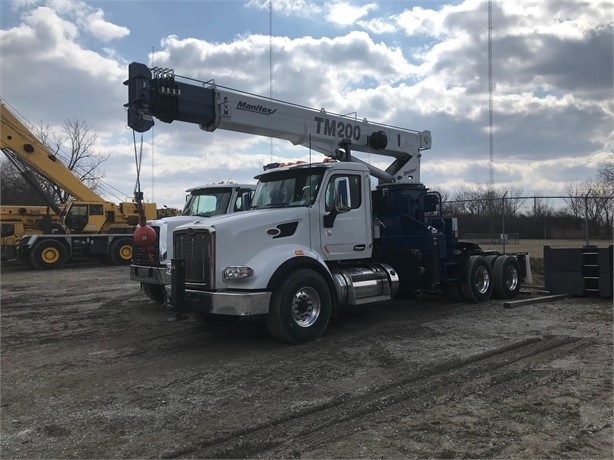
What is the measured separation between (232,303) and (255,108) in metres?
4.03

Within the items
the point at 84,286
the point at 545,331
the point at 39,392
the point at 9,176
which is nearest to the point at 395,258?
the point at 545,331

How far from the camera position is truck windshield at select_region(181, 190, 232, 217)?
40.5 ft

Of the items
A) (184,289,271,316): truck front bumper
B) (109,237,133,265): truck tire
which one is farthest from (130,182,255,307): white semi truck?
(109,237,133,265): truck tire

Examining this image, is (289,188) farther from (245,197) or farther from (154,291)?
(154,291)

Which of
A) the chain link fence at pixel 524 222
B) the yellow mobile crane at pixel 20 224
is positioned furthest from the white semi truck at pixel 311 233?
the yellow mobile crane at pixel 20 224

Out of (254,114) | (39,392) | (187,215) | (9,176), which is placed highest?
(9,176)

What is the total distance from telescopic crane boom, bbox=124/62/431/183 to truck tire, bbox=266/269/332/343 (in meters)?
3.28

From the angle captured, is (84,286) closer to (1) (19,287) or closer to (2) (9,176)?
(1) (19,287)

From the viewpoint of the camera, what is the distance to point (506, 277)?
11961 millimetres

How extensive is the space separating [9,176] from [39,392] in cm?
4968

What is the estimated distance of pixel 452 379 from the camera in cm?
572

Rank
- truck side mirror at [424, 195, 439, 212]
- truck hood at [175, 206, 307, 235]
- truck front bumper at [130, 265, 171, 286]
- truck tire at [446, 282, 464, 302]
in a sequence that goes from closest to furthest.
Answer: truck hood at [175, 206, 307, 235], truck front bumper at [130, 265, 171, 286], truck side mirror at [424, 195, 439, 212], truck tire at [446, 282, 464, 302]

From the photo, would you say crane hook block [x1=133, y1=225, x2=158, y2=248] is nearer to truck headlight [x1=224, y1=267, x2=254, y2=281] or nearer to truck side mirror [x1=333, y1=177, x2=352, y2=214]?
truck headlight [x1=224, y1=267, x2=254, y2=281]

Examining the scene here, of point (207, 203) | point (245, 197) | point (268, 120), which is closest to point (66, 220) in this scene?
point (207, 203)
